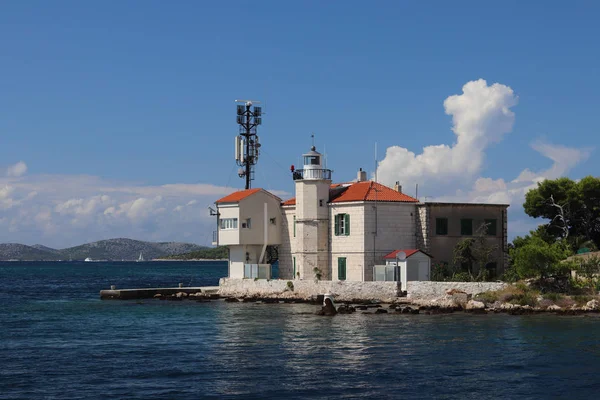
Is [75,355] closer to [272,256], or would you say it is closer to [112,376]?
[112,376]

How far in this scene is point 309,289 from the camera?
53625 millimetres

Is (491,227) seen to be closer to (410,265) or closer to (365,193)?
(410,265)

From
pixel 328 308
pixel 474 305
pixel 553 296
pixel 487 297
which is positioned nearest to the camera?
pixel 553 296

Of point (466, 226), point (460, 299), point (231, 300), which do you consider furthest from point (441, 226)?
point (231, 300)

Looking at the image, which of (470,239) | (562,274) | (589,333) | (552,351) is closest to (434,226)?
(470,239)

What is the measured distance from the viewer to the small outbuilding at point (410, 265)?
50312 mm

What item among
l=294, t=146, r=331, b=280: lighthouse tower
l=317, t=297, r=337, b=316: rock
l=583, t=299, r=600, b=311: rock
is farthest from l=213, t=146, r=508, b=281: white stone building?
l=583, t=299, r=600, b=311: rock

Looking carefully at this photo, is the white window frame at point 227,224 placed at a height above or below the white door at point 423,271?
above

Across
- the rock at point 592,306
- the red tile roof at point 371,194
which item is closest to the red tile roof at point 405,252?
the red tile roof at point 371,194

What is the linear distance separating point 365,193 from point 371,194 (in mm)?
449

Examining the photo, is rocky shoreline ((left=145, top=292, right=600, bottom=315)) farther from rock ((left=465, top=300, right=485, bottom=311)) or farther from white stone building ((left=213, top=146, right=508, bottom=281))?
white stone building ((left=213, top=146, right=508, bottom=281))

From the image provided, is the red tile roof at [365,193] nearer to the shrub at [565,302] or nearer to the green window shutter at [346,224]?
the green window shutter at [346,224]

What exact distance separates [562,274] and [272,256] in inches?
837

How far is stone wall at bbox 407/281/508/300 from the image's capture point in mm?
46312
